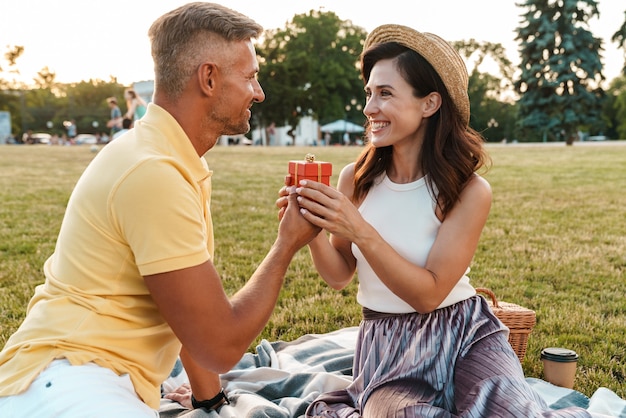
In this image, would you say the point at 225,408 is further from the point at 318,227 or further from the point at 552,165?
the point at 552,165

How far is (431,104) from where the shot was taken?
124 inches

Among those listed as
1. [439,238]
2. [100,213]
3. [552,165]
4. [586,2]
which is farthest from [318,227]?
[586,2]

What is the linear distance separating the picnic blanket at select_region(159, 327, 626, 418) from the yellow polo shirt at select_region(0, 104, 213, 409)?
1.26 m

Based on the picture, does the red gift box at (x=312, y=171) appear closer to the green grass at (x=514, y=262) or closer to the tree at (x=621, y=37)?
the green grass at (x=514, y=262)

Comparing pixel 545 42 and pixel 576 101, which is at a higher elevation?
pixel 545 42

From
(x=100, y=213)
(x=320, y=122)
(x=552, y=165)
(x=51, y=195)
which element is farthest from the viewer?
(x=320, y=122)

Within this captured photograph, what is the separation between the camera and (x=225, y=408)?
11.4ft

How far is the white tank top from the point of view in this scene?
305 cm

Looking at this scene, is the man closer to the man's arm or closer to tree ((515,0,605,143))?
the man's arm

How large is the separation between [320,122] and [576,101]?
2774 cm

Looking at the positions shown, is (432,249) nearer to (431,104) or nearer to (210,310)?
(431,104)

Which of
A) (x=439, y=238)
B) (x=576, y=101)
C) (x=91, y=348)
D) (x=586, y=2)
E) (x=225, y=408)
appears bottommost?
(x=225, y=408)

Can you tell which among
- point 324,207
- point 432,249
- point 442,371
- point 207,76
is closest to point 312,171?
point 324,207

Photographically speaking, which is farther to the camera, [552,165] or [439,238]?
[552,165]
